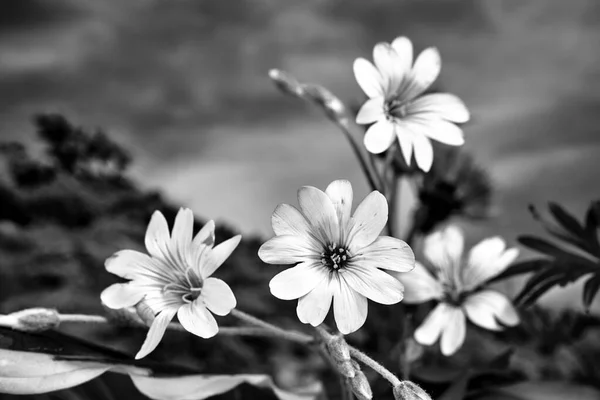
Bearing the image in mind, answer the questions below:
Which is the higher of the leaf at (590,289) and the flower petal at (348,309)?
the leaf at (590,289)

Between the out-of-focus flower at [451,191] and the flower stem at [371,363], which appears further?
the out-of-focus flower at [451,191]

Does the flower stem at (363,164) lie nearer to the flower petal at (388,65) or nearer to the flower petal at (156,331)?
the flower petal at (388,65)

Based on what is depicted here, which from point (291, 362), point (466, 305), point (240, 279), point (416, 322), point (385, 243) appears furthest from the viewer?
point (291, 362)

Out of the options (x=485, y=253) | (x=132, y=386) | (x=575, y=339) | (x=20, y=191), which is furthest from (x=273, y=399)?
(x=20, y=191)

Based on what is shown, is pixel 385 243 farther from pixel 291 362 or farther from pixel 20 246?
pixel 20 246

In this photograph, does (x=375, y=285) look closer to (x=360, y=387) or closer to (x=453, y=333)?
(x=360, y=387)

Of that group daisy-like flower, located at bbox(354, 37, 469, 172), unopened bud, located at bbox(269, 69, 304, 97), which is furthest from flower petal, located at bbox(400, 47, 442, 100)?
unopened bud, located at bbox(269, 69, 304, 97)

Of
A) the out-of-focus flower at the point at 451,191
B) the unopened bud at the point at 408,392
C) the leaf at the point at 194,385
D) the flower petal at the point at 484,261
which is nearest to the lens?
the unopened bud at the point at 408,392

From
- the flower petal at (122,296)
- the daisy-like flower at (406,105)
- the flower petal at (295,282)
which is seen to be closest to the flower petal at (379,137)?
the daisy-like flower at (406,105)
